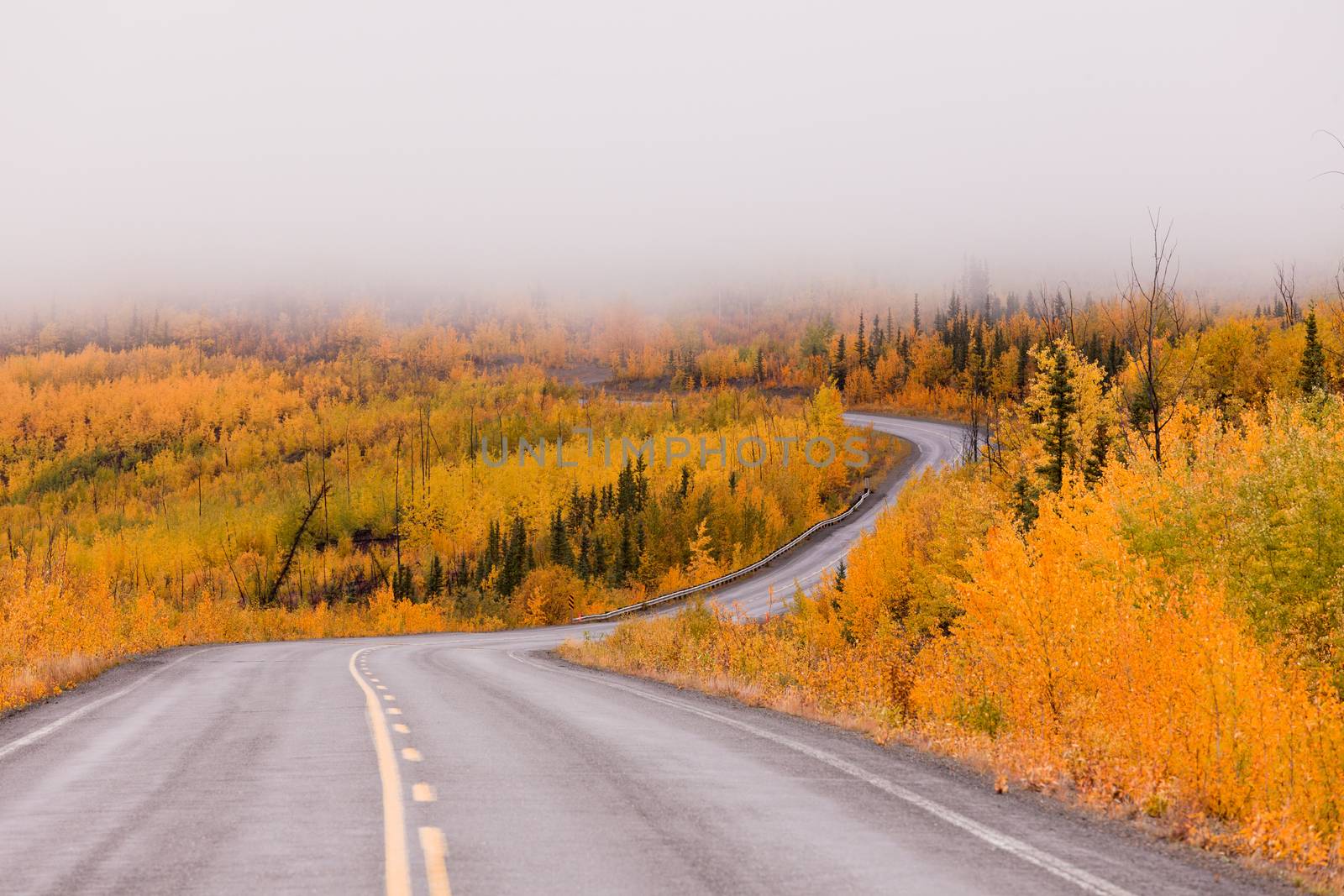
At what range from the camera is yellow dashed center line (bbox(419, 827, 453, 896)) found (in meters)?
4.54

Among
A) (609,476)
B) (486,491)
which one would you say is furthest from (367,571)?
(609,476)

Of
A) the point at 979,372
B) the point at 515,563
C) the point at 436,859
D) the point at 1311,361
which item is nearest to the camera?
the point at 436,859

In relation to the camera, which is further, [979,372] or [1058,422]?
[979,372]

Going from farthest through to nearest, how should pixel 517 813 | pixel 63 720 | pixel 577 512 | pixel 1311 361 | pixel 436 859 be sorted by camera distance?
pixel 577 512
pixel 1311 361
pixel 63 720
pixel 517 813
pixel 436 859

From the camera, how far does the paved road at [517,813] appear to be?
15.9 feet

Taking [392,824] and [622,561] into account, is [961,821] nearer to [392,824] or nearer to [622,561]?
[392,824]

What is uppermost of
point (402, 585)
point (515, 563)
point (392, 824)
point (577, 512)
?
point (392, 824)

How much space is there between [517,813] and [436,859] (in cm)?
122

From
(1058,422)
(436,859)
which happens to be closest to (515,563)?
(1058,422)

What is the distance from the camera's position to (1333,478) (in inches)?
692

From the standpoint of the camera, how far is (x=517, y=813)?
6223mm

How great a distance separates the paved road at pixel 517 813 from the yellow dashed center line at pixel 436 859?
0.07 ft

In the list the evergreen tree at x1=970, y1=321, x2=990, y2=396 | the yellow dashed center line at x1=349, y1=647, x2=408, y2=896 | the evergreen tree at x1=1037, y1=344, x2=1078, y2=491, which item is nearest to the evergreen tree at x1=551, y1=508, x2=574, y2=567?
the evergreen tree at x1=1037, y1=344, x2=1078, y2=491

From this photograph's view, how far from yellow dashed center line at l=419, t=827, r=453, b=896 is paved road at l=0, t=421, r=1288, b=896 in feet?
0.07
